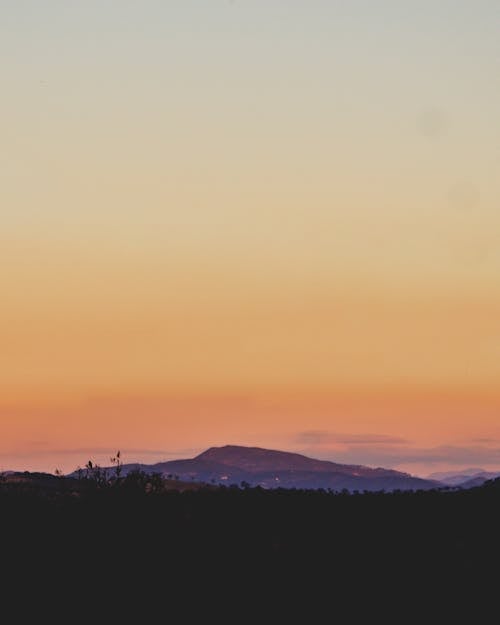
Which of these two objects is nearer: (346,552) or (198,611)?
(198,611)

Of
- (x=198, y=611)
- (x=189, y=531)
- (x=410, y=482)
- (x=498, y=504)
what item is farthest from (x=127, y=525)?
(x=410, y=482)

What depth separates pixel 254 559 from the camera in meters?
20.1

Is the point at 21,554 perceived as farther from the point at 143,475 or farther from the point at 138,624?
the point at 143,475

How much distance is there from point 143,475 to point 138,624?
11.2 metres

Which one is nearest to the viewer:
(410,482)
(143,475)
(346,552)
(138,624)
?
(138,624)

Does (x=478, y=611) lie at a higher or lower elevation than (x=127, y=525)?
lower

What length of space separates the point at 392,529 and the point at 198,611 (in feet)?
18.1

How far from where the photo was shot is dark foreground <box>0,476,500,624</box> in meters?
18.5

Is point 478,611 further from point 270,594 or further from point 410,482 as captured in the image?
point 410,482

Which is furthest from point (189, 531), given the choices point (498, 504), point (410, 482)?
point (410, 482)

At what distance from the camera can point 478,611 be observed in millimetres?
18453

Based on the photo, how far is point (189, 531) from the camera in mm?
21328

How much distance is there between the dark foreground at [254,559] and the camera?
1855cm

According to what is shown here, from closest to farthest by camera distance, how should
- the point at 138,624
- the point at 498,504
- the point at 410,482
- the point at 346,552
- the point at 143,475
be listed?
the point at 138,624, the point at 346,552, the point at 498,504, the point at 143,475, the point at 410,482
